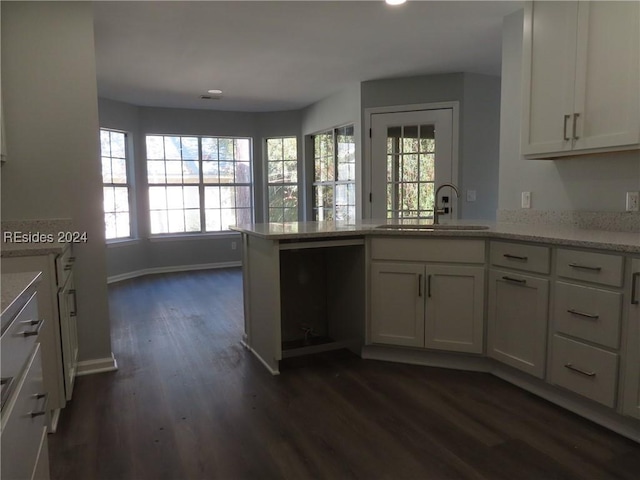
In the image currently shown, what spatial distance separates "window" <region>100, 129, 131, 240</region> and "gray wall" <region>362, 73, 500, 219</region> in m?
3.52

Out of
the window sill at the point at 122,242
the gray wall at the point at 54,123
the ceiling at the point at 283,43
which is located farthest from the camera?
the window sill at the point at 122,242

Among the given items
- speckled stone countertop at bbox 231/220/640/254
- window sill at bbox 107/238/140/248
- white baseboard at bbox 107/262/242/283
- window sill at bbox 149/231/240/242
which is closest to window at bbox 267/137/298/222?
window sill at bbox 149/231/240/242

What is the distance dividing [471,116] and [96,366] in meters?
4.10

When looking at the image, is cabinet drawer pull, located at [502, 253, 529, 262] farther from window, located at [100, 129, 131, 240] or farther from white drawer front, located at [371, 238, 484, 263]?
window, located at [100, 129, 131, 240]

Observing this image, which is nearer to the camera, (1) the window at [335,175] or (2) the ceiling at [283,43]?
(2) the ceiling at [283,43]

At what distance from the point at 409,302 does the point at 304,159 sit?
426 centimetres

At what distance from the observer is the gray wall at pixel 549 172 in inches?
102

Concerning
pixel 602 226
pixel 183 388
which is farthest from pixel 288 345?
pixel 602 226

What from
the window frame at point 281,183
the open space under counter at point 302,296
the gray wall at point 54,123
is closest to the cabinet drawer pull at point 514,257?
the open space under counter at point 302,296

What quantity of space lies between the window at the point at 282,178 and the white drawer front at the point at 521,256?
4604 mm

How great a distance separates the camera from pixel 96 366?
285 cm

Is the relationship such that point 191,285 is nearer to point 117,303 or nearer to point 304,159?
point 117,303

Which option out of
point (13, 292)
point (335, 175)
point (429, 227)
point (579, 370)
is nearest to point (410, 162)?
point (335, 175)

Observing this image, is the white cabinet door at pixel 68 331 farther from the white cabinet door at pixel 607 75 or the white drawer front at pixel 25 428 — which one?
the white cabinet door at pixel 607 75
